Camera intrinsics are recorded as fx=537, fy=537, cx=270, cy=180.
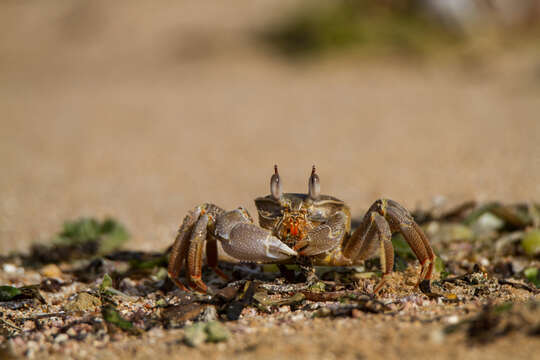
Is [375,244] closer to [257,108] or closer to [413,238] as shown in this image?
Result: [413,238]

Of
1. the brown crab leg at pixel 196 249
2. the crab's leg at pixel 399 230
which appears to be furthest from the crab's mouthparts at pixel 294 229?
the brown crab leg at pixel 196 249

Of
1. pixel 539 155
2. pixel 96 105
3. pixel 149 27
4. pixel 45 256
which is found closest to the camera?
pixel 45 256

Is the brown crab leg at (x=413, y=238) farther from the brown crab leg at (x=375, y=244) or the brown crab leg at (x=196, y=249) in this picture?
the brown crab leg at (x=196, y=249)

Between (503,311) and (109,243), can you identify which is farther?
(109,243)

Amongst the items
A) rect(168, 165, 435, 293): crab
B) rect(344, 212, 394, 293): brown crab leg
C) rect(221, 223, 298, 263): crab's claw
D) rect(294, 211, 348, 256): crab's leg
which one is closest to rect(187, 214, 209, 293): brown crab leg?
rect(168, 165, 435, 293): crab

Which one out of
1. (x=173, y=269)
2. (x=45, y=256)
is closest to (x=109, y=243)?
(x=45, y=256)

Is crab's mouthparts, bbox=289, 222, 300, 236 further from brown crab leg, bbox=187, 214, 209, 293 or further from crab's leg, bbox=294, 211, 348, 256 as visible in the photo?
brown crab leg, bbox=187, 214, 209, 293

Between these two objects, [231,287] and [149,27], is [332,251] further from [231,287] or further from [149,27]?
[149,27]

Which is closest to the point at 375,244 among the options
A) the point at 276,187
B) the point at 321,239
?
the point at 321,239

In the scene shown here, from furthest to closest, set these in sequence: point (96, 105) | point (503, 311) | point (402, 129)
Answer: point (96, 105) → point (402, 129) → point (503, 311)
